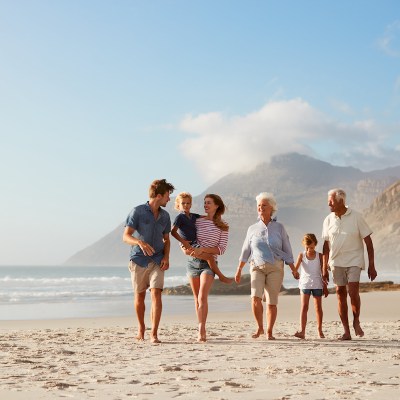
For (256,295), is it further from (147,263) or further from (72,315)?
(72,315)

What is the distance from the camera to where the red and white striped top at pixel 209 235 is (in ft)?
26.5

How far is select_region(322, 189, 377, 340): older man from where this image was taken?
828 cm

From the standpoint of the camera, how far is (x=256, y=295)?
8.19m

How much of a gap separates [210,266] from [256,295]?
0.71 meters

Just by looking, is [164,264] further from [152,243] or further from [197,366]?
[197,366]

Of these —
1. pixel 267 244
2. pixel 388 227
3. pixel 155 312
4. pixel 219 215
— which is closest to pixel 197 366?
pixel 155 312

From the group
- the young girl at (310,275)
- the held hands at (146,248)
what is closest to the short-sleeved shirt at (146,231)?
the held hands at (146,248)

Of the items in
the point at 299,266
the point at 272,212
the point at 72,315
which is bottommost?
the point at 72,315

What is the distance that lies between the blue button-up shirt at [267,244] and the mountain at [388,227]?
4671 inches

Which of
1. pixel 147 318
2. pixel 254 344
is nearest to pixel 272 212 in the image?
pixel 254 344

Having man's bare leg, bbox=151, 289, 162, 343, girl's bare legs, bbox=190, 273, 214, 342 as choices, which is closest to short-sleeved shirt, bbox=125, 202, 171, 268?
man's bare leg, bbox=151, 289, 162, 343

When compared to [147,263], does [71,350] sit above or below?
below

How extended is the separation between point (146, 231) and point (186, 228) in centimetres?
56

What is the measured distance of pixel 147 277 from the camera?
26.3 ft
